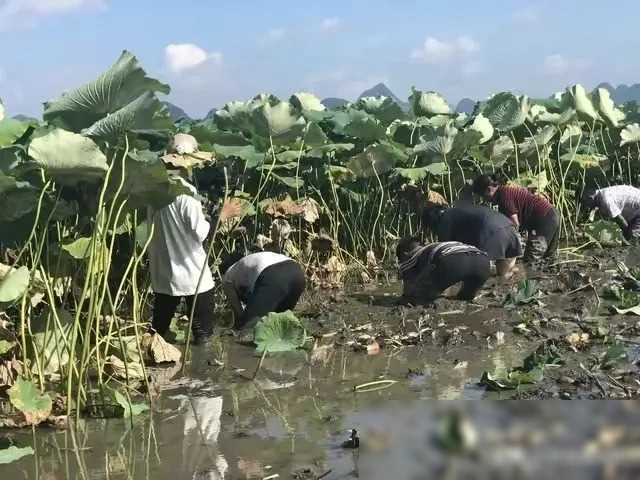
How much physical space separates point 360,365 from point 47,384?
186 cm

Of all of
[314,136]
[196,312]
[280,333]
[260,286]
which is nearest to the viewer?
[280,333]

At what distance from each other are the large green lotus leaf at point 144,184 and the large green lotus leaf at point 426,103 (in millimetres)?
5938

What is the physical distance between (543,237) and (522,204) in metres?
0.42

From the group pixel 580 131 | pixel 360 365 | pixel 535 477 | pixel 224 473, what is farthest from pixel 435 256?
pixel 535 477

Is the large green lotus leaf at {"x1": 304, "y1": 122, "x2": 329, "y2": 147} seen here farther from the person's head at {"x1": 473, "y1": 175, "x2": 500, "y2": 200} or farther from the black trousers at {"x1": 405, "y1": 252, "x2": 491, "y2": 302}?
the black trousers at {"x1": 405, "y1": 252, "x2": 491, "y2": 302}

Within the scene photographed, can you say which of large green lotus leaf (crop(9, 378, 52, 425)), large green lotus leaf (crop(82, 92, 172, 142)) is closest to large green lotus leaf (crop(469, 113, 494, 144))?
large green lotus leaf (crop(82, 92, 172, 142))

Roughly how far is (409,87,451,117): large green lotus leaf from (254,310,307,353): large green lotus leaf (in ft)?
16.7

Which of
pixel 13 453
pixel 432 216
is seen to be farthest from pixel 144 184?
pixel 432 216

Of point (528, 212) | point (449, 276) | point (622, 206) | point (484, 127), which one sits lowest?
point (449, 276)

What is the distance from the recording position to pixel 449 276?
20.9 ft

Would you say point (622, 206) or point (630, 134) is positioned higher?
point (630, 134)

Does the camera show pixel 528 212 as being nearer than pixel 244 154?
No

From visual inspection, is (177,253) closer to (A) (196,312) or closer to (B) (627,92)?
(A) (196,312)

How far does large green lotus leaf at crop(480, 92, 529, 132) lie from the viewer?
31.7 feet
